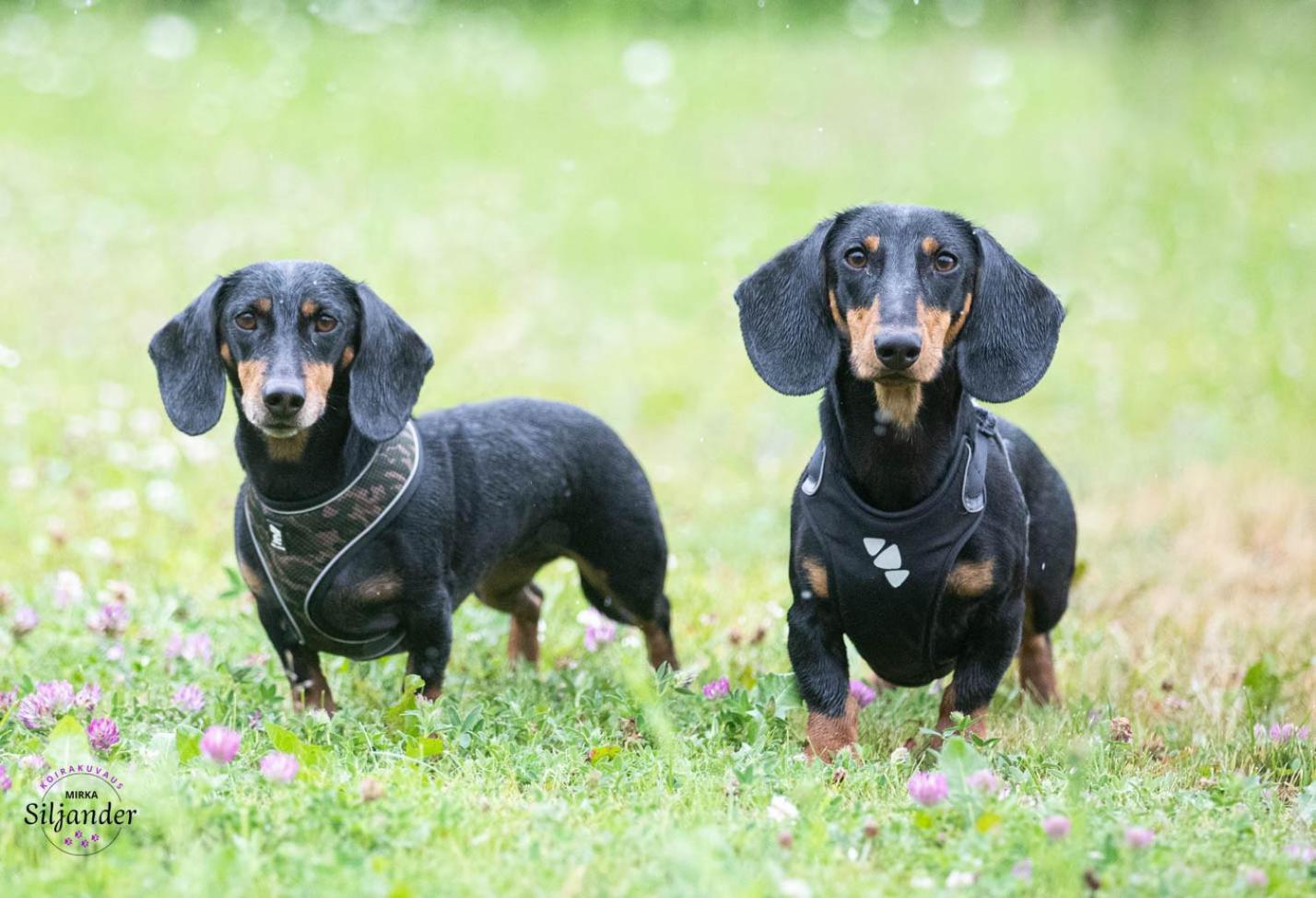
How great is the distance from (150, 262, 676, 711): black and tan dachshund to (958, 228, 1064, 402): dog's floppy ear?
143 cm

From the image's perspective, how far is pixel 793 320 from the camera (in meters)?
3.82

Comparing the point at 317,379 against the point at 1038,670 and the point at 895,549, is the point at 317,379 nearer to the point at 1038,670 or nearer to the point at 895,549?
the point at 895,549

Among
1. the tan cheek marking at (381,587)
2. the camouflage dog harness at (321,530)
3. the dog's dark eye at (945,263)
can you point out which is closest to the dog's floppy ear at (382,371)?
the camouflage dog harness at (321,530)

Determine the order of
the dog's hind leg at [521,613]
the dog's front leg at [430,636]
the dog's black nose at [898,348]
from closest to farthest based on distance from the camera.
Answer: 1. the dog's black nose at [898,348]
2. the dog's front leg at [430,636]
3. the dog's hind leg at [521,613]

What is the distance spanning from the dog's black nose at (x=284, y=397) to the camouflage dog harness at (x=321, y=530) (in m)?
0.31

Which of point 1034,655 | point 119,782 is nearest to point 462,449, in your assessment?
point 119,782

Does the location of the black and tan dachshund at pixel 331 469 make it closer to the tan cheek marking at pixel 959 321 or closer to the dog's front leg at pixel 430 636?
the dog's front leg at pixel 430 636

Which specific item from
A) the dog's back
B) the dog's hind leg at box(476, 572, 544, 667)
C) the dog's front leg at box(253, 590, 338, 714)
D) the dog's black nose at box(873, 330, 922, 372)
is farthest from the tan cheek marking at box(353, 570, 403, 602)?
the dog's back

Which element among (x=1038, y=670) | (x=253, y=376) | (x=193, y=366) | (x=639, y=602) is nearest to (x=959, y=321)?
(x=1038, y=670)

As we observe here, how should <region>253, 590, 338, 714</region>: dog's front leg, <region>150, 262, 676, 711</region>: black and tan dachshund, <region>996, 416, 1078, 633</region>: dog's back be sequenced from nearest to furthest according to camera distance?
<region>150, 262, 676, 711</region>: black and tan dachshund, <region>253, 590, 338, 714</region>: dog's front leg, <region>996, 416, 1078, 633</region>: dog's back

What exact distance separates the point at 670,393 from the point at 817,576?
17.5 ft

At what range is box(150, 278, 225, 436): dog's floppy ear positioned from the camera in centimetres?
391

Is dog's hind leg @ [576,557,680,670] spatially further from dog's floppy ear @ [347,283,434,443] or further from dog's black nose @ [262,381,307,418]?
dog's black nose @ [262,381,307,418]

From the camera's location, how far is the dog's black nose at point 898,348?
340 centimetres
